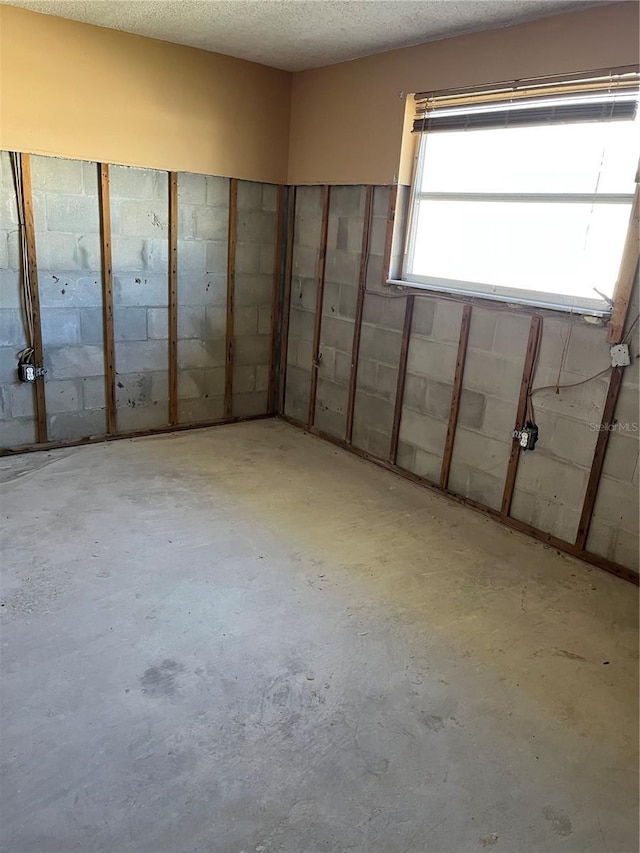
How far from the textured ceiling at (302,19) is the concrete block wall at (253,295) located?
42.2 inches

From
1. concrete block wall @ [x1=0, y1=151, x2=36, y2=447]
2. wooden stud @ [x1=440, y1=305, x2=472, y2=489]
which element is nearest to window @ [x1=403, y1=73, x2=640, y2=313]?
wooden stud @ [x1=440, y1=305, x2=472, y2=489]

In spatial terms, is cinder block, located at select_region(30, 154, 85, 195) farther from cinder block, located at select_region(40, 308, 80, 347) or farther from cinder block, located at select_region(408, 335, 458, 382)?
cinder block, located at select_region(408, 335, 458, 382)

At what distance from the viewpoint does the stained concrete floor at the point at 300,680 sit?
1.79 meters

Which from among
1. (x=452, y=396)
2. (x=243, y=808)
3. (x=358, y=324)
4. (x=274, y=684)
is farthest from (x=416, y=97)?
(x=243, y=808)

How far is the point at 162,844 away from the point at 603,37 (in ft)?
12.5

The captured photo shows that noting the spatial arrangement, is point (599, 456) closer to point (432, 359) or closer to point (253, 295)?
point (432, 359)

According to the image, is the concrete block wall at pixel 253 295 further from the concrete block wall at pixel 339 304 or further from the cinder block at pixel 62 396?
the cinder block at pixel 62 396

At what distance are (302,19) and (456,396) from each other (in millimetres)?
2395

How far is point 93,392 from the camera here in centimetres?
454

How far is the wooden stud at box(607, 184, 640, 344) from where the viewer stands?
2977mm

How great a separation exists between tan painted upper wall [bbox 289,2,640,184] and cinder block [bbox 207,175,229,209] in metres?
0.59

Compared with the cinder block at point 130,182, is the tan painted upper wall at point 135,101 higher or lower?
higher

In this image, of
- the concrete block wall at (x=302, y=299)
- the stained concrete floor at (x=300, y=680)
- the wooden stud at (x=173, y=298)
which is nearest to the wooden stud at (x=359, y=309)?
the concrete block wall at (x=302, y=299)

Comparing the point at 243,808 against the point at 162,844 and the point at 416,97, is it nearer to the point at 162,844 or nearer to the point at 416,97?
the point at 162,844
